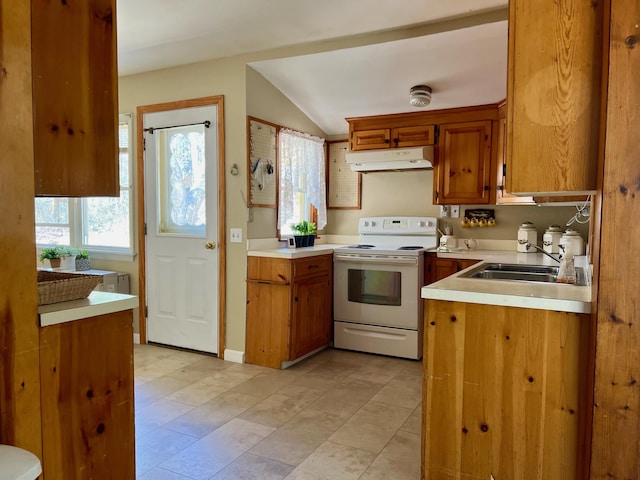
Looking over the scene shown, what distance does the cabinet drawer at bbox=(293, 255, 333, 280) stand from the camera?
346cm

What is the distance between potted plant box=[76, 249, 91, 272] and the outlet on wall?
1.57 metres

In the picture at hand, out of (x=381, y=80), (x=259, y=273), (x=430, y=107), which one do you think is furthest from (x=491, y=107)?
(x=259, y=273)

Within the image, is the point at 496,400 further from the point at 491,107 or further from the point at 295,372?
the point at 491,107

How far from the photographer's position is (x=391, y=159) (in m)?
3.92

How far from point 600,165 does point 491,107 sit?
2.52 meters

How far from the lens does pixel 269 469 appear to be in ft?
6.93

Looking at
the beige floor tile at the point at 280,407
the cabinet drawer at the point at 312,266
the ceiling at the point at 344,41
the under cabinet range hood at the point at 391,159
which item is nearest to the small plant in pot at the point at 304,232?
the cabinet drawer at the point at 312,266

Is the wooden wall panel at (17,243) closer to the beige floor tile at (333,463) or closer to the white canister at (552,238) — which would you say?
the beige floor tile at (333,463)

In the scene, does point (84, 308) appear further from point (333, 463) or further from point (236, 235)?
point (236, 235)

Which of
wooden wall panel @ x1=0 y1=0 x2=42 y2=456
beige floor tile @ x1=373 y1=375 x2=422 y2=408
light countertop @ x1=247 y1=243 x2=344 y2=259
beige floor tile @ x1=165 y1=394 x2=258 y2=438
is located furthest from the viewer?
light countertop @ x1=247 y1=243 x2=344 y2=259

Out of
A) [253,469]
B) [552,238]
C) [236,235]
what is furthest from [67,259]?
[552,238]

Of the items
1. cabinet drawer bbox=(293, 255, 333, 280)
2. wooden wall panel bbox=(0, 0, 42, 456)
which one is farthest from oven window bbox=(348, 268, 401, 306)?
wooden wall panel bbox=(0, 0, 42, 456)

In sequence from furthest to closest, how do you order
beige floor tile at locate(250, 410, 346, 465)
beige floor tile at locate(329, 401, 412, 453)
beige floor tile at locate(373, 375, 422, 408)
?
beige floor tile at locate(373, 375, 422, 408)
beige floor tile at locate(329, 401, 412, 453)
beige floor tile at locate(250, 410, 346, 465)

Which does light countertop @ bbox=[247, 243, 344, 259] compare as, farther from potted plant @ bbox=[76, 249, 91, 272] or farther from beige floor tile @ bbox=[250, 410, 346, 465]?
potted plant @ bbox=[76, 249, 91, 272]
